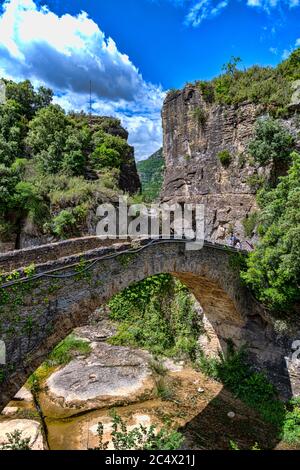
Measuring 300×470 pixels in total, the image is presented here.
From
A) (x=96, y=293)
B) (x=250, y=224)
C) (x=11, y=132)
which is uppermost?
(x=11, y=132)

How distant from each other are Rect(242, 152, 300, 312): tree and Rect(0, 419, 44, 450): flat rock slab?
22.3ft

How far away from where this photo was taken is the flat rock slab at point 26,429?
747cm

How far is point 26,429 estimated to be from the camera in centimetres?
793

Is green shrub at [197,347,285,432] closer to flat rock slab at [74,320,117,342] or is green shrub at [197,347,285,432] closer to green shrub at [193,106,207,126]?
flat rock slab at [74,320,117,342]

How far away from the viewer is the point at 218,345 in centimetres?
1187

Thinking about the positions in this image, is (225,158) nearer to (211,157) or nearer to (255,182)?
(211,157)

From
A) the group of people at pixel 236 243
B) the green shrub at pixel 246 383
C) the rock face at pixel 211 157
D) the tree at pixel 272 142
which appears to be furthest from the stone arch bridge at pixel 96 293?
the tree at pixel 272 142

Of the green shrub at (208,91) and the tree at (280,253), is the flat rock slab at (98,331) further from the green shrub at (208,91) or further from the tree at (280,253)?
the green shrub at (208,91)

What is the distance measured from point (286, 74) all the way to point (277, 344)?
1105 centimetres

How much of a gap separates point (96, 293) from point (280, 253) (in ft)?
16.2

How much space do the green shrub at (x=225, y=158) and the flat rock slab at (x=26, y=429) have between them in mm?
12201

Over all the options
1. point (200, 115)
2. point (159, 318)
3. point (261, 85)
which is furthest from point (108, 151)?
point (159, 318)
